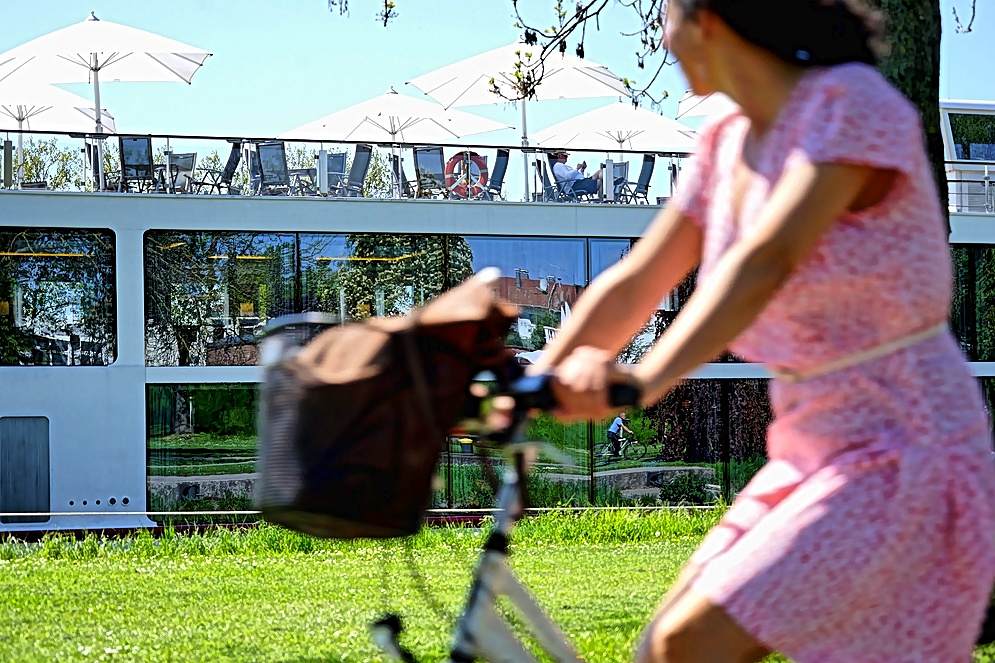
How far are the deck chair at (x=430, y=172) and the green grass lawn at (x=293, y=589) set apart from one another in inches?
259

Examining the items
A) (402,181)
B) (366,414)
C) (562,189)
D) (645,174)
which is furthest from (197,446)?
(366,414)

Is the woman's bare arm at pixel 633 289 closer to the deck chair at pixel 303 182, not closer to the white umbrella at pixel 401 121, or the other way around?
the deck chair at pixel 303 182

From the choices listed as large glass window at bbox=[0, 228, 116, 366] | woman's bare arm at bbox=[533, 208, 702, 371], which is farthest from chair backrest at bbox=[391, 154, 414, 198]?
woman's bare arm at bbox=[533, 208, 702, 371]

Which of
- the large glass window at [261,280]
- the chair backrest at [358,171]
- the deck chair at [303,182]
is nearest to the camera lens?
the large glass window at [261,280]

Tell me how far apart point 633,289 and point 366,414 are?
0.51m

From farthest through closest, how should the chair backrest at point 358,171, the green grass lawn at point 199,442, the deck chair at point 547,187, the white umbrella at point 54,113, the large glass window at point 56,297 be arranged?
1. the white umbrella at point 54,113
2. the deck chair at point 547,187
3. the chair backrest at point 358,171
4. the green grass lawn at point 199,442
5. the large glass window at point 56,297

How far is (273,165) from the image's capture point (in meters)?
19.1

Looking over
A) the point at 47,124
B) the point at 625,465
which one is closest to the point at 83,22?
the point at 47,124

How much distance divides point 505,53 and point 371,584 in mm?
14080

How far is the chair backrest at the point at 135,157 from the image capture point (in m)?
Answer: 18.3

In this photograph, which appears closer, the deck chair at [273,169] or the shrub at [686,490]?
the deck chair at [273,169]

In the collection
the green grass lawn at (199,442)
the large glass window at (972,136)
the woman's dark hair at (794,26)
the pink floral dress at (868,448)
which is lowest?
the green grass lawn at (199,442)

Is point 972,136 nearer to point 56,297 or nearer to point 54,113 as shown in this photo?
point 56,297

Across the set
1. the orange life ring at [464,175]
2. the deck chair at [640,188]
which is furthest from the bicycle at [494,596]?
the deck chair at [640,188]
